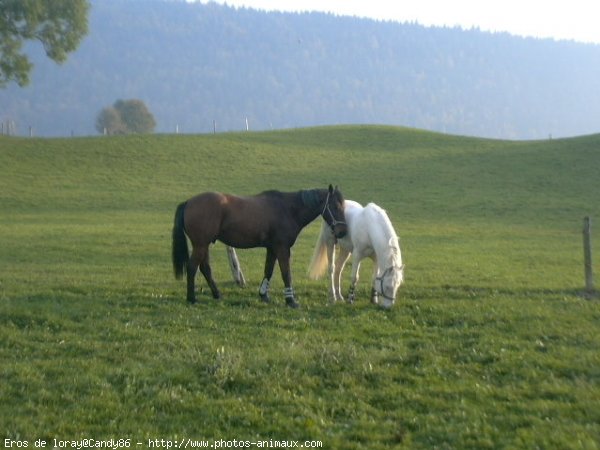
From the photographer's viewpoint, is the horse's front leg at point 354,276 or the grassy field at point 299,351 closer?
the grassy field at point 299,351

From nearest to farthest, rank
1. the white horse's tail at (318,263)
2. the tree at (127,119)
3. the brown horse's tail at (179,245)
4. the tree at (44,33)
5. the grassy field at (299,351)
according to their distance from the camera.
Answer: the grassy field at (299,351)
the brown horse's tail at (179,245)
the white horse's tail at (318,263)
the tree at (44,33)
the tree at (127,119)

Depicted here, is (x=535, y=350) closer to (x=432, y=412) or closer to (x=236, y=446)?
(x=432, y=412)

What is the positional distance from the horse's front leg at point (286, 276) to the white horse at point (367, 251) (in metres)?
1.00

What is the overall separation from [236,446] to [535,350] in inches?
177

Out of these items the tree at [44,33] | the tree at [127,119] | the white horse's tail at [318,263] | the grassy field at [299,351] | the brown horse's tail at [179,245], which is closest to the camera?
the grassy field at [299,351]

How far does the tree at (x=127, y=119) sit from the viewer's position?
300 ft

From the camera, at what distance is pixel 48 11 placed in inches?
1435

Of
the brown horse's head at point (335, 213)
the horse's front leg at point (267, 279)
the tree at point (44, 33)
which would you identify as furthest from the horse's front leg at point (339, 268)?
the tree at point (44, 33)

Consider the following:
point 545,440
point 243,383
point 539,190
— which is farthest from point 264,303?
point 539,190

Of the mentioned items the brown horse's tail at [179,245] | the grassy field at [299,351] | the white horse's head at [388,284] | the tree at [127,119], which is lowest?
the grassy field at [299,351]

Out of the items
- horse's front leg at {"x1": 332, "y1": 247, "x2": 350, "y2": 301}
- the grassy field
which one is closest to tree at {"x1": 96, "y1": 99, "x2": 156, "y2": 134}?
the grassy field

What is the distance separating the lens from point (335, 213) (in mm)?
12250

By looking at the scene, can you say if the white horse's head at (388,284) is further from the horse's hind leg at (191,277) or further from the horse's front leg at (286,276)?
the horse's hind leg at (191,277)

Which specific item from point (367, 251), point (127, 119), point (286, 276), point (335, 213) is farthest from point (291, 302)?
point (127, 119)
